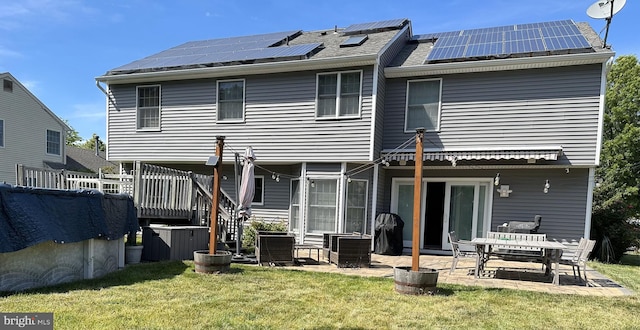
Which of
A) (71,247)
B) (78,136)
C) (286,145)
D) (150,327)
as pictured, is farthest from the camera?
(78,136)

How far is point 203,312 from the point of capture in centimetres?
435

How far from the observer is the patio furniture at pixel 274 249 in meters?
7.40

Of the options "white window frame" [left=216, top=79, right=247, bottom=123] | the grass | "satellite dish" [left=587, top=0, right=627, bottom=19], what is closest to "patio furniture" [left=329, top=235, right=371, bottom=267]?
the grass

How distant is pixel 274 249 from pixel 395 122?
5260 mm

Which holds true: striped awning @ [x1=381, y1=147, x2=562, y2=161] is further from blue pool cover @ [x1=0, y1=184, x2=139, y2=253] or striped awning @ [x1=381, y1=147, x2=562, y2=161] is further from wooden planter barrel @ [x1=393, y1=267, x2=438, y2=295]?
blue pool cover @ [x1=0, y1=184, x2=139, y2=253]

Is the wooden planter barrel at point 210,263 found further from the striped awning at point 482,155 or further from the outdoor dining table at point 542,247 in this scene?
the striped awning at point 482,155

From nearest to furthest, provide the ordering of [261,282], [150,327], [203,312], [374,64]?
[150,327]
[203,312]
[261,282]
[374,64]

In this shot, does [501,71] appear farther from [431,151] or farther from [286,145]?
[286,145]

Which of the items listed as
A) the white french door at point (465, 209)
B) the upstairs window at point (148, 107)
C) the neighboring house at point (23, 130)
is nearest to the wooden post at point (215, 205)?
the upstairs window at point (148, 107)

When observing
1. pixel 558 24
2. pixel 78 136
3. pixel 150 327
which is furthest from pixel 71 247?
pixel 78 136

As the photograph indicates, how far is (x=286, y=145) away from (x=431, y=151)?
4092mm

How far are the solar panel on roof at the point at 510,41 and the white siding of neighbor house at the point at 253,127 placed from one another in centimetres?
285

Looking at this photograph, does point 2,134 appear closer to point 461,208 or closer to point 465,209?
point 461,208

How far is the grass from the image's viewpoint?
4102 millimetres
